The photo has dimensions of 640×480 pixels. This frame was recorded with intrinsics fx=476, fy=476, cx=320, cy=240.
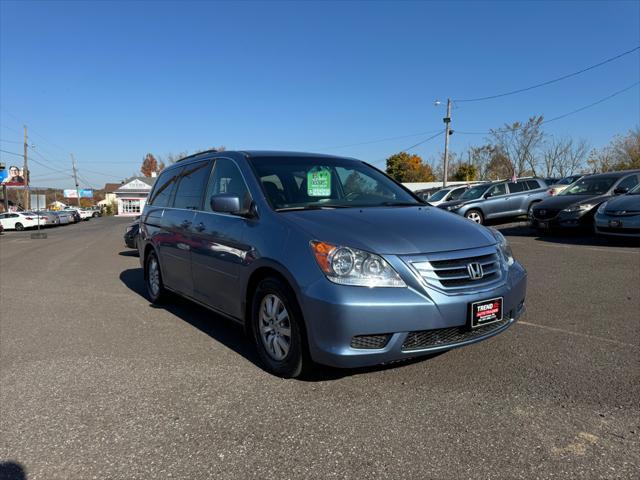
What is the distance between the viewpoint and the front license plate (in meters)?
3.12

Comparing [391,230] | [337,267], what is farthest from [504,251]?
[337,267]

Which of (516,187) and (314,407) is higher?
(516,187)

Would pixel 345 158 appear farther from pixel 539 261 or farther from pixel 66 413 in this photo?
pixel 539 261

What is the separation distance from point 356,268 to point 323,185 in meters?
1.46

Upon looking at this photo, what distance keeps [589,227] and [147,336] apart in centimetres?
1071

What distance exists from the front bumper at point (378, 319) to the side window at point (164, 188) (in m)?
3.33

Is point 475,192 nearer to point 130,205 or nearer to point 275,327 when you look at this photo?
point 275,327

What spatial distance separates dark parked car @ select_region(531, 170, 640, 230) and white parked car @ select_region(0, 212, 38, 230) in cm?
3849

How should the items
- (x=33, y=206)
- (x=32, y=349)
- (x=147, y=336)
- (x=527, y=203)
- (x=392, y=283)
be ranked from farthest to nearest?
(x=33, y=206)
(x=527, y=203)
(x=147, y=336)
(x=32, y=349)
(x=392, y=283)

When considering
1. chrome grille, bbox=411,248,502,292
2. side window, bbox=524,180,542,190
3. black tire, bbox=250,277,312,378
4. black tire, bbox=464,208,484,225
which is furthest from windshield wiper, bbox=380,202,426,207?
side window, bbox=524,180,542,190

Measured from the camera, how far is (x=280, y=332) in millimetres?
3443

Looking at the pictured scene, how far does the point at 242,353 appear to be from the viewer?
13.6 ft

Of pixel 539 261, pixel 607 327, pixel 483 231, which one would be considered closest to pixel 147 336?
pixel 483 231

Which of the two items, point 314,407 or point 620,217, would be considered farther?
point 620,217
